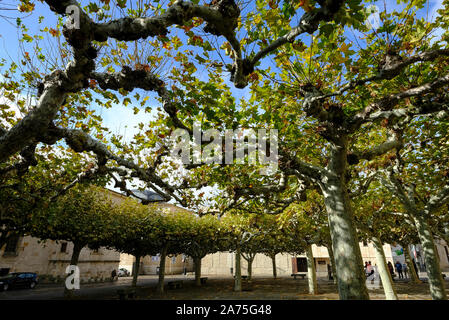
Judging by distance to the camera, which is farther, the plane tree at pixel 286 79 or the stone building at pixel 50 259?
the stone building at pixel 50 259

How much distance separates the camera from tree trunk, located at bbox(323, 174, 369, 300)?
5074 mm

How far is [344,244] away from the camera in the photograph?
17.7 feet

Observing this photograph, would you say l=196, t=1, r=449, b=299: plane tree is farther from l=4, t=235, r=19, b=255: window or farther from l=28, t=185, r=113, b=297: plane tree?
l=4, t=235, r=19, b=255: window

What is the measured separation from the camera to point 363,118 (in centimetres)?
538

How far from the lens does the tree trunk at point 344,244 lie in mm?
5074

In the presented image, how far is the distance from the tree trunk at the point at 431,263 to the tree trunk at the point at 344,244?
20.6ft

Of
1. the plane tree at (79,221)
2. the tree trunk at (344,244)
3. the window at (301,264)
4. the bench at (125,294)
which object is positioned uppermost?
the plane tree at (79,221)

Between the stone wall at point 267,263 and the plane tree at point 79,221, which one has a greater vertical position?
the plane tree at point 79,221

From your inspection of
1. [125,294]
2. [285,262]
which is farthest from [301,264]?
[125,294]

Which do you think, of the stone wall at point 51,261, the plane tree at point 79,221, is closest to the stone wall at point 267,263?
the stone wall at point 51,261

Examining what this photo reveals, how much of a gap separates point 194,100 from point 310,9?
318cm

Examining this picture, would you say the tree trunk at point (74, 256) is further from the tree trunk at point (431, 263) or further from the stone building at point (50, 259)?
the tree trunk at point (431, 263)

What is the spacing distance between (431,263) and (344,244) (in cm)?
683

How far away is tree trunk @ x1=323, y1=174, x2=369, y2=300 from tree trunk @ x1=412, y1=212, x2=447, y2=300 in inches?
247
